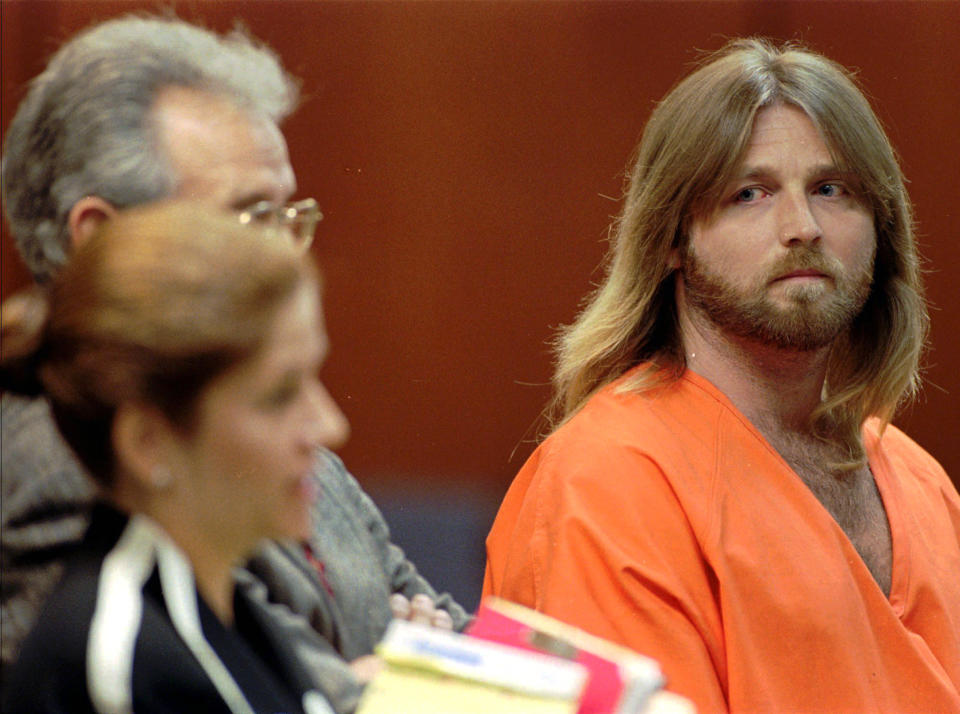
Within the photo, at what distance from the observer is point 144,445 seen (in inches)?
20.8

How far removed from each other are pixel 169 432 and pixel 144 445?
0.01 metres

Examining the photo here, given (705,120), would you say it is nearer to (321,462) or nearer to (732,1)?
(732,1)

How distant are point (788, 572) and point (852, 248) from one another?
1.18 feet

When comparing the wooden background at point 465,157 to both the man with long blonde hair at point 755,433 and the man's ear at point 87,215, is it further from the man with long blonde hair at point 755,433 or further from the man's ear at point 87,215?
the man's ear at point 87,215

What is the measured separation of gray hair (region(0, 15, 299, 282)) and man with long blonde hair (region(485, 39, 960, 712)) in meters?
0.51

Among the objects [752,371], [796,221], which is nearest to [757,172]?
[796,221]

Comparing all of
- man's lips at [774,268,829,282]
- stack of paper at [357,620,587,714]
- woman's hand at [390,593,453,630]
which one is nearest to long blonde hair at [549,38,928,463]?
man's lips at [774,268,829,282]

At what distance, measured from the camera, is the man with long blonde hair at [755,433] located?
3.53ft

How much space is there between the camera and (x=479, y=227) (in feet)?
3.74

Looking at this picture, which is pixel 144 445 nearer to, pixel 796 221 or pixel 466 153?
pixel 466 153

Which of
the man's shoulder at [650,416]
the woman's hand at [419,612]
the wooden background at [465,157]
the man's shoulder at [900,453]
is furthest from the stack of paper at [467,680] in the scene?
the man's shoulder at [900,453]

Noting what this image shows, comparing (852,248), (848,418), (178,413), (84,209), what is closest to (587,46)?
(852,248)

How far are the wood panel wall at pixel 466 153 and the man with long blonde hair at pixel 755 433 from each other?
5 centimetres

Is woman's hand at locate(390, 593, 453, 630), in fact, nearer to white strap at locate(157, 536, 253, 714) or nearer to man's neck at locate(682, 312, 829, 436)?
white strap at locate(157, 536, 253, 714)
